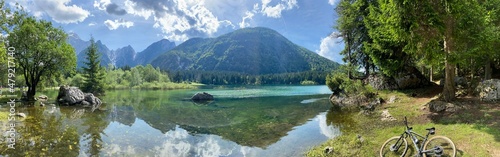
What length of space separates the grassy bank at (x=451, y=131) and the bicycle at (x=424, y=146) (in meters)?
0.42

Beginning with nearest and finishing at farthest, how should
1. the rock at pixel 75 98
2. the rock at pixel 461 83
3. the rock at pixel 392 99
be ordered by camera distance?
the rock at pixel 461 83
the rock at pixel 392 99
the rock at pixel 75 98

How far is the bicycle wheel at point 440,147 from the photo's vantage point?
11.5m

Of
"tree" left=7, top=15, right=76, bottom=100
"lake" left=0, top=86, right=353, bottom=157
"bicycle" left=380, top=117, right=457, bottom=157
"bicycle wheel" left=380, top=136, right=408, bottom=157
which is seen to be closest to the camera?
"bicycle" left=380, top=117, right=457, bottom=157

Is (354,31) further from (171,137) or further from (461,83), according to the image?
(171,137)

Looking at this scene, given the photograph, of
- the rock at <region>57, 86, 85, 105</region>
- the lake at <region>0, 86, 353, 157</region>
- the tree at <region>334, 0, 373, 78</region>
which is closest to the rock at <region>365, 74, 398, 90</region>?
the tree at <region>334, 0, 373, 78</region>

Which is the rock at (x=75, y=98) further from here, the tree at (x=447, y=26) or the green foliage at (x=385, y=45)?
the tree at (x=447, y=26)

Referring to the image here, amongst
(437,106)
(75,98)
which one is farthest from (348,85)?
(75,98)

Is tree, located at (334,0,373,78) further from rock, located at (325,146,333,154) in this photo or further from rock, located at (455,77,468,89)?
rock, located at (325,146,333,154)

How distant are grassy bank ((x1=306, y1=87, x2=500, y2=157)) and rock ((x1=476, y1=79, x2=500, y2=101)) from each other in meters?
0.77

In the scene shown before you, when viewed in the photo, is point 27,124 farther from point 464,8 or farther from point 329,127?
point 464,8

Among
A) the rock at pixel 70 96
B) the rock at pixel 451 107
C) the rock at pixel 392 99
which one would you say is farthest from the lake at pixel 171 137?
the rock at pixel 70 96

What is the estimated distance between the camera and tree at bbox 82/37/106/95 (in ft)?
234

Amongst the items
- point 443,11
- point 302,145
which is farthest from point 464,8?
point 302,145

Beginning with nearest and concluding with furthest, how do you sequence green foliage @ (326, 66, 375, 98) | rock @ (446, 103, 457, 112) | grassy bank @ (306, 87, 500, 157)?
1. grassy bank @ (306, 87, 500, 157)
2. rock @ (446, 103, 457, 112)
3. green foliage @ (326, 66, 375, 98)
